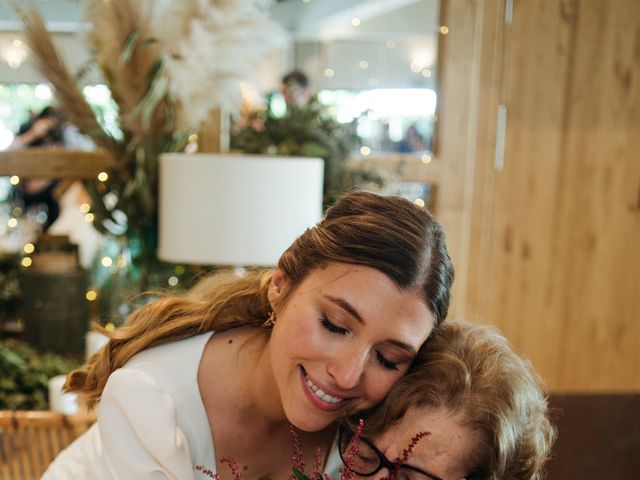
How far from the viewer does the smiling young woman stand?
1.08 metres

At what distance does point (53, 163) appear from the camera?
260 cm

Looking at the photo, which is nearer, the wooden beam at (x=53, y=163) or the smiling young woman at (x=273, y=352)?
the smiling young woman at (x=273, y=352)

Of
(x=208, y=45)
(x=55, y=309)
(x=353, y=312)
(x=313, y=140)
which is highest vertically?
(x=208, y=45)

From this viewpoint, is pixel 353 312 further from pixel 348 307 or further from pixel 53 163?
pixel 53 163

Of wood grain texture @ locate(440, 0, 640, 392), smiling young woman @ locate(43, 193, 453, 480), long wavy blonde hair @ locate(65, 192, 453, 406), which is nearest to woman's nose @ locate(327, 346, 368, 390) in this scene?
smiling young woman @ locate(43, 193, 453, 480)

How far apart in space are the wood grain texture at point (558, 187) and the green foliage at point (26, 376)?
5.16ft

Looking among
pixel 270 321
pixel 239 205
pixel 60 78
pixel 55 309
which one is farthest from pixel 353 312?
pixel 55 309

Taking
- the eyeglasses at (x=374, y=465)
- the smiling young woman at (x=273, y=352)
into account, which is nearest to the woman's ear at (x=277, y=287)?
the smiling young woman at (x=273, y=352)

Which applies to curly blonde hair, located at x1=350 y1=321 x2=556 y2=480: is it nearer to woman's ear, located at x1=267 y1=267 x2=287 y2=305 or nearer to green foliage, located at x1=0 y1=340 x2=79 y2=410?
woman's ear, located at x1=267 y1=267 x2=287 y2=305

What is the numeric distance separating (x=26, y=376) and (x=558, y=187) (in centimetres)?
216

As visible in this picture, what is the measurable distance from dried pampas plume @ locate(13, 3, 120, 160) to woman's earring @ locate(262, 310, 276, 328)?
120 centimetres

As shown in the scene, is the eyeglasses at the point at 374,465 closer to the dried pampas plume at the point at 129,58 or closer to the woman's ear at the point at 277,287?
the woman's ear at the point at 277,287

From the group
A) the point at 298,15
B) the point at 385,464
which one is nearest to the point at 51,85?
the point at 298,15

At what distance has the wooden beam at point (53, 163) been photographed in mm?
2578
